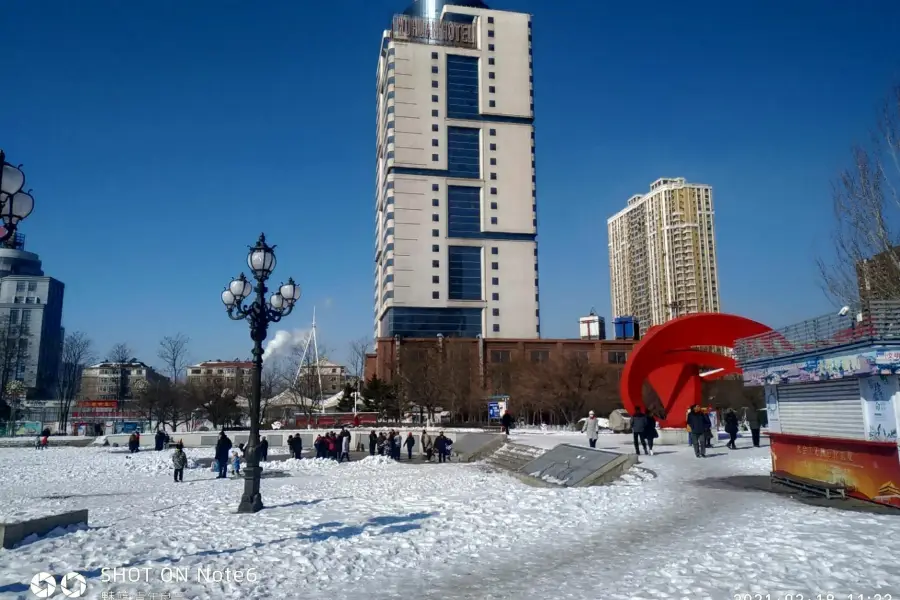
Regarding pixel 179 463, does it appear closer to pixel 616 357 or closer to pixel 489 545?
pixel 489 545

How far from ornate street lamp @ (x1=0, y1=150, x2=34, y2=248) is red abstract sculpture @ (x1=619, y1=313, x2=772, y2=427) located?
2098 cm

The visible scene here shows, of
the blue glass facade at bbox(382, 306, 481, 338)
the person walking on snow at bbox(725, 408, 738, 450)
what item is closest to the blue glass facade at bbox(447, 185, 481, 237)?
the blue glass facade at bbox(382, 306, 481, 338)

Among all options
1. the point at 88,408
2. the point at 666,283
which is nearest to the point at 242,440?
the point at 88,408

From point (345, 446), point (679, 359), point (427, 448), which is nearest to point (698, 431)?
point (679, 359)

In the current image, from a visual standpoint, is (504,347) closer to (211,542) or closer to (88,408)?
(88,408)

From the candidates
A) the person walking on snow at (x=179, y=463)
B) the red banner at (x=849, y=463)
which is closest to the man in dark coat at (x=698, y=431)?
the red banner at (x=849, y=463)

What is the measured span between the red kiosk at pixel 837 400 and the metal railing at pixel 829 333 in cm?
2

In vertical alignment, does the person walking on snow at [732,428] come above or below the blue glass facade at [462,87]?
below

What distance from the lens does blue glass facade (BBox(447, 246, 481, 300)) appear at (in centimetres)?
8725

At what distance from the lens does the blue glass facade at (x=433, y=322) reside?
84.3 metres

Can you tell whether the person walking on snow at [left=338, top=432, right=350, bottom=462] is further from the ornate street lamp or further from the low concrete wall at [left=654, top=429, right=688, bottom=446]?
the ornate street lamp

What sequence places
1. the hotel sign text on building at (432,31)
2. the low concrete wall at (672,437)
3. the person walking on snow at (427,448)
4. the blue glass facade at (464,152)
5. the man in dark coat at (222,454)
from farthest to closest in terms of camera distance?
the hotel sign text on building at (432,31) < the blue glass facade at (464,152) < the person walking on snow at (427,448) < the low concrete wall at (672,437) < the man in dark coat at (222,454)

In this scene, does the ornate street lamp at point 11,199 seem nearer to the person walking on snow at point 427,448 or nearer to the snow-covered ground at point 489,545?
the snow-covered ground at point 489,545

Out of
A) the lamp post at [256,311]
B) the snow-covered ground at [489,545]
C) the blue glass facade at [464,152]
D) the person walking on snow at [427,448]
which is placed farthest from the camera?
the blue glass facade at [464,152]
